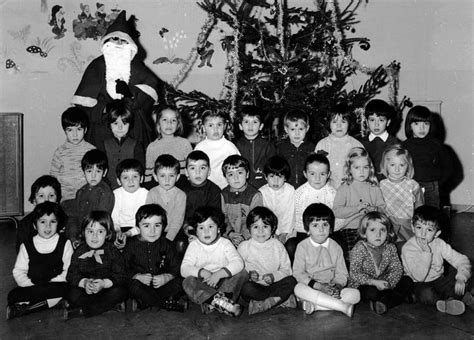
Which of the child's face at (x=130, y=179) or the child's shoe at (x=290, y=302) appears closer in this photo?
the child's shoe at (x=290, y=302)

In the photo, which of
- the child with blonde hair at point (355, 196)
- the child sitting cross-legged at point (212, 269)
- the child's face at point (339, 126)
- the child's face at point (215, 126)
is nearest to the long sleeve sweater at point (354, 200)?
the child with blonde hair at point (355, 196)

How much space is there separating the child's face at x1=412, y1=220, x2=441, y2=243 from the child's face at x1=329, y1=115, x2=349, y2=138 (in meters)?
1.11

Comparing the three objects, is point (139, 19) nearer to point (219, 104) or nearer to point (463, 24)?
point (219, 104)

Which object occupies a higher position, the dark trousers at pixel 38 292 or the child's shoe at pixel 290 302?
the dark trousers at pixel 38 292

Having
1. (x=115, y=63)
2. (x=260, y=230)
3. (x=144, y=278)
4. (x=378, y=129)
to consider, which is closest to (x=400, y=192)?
(x=378, y=129)

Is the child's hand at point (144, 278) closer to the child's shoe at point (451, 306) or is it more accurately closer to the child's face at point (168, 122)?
the child's face at point (168, 122)

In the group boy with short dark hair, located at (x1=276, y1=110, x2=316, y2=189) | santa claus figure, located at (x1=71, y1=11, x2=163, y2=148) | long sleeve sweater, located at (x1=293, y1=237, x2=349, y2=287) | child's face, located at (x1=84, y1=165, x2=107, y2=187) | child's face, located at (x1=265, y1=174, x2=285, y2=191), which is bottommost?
long sleeve sweater, located at (x1=293, y1=237, x2=349, y2=287)

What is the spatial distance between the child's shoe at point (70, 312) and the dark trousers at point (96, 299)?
1.3 inches

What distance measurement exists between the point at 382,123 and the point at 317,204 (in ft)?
4.13

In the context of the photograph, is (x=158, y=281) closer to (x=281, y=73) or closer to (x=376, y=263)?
(x=376, y=263)

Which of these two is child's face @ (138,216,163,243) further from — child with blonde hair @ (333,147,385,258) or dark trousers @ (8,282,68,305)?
child with blonde hair @ (333,147,385,258)

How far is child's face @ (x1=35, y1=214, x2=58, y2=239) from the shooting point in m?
3.83

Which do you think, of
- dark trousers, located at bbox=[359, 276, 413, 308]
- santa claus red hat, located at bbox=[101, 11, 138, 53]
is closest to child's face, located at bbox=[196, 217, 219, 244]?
dark trousers, located at bbox=[359, 276, 413, 308]

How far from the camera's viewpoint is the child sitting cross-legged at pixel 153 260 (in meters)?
3.73
